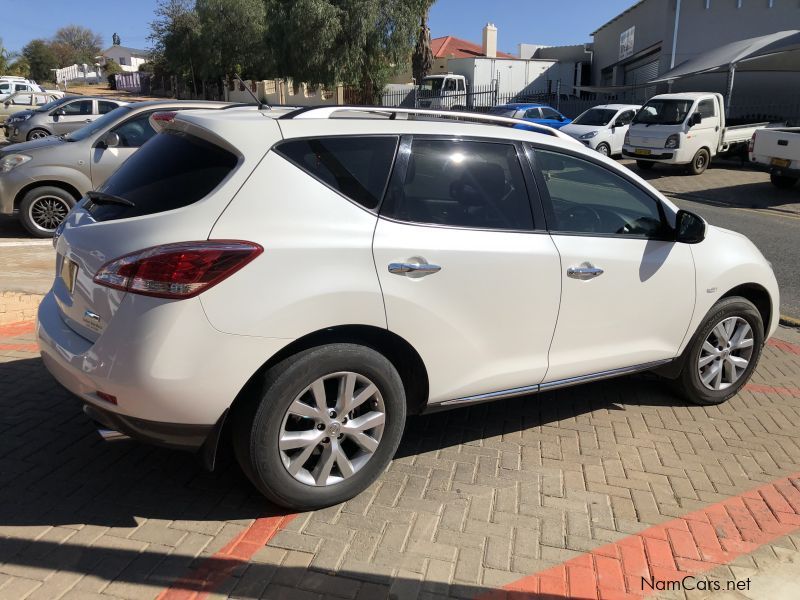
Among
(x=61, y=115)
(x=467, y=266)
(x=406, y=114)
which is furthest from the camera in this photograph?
(x=61, y=115)

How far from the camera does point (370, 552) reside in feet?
10.0

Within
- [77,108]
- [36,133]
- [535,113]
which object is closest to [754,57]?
[535,113]

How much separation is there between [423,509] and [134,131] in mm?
7427

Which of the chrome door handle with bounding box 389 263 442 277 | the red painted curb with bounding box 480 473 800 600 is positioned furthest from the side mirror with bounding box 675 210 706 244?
the chrome door handle with bounding box 389 263 442 277

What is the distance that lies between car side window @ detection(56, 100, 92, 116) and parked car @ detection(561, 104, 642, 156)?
45.2 ft

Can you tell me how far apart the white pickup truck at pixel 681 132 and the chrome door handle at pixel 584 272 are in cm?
1562

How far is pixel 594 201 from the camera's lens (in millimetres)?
4227

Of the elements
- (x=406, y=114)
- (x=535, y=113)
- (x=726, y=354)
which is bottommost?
(x=726, y=354)

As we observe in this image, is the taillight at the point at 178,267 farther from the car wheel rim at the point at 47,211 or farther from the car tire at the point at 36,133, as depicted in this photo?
the car tire at the point at 36,133

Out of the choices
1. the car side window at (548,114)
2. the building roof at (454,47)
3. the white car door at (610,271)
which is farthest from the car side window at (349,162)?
the building roof at (454,47)

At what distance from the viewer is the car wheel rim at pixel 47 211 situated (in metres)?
8.97

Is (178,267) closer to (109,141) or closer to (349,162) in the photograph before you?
(349,162)

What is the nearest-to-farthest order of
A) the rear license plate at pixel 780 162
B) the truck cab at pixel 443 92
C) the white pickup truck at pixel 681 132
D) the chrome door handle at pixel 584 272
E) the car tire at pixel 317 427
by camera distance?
the car tire at pixel 317 427
the chrome door handle at pixel 584 272
the rear license plate at pixel 780 162
the white pickup truck at pixel 681 132
the truck cab at pixel 443 92

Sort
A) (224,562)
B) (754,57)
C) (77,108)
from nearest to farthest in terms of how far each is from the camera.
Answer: (224,562) < (77,108) < (754,57)
